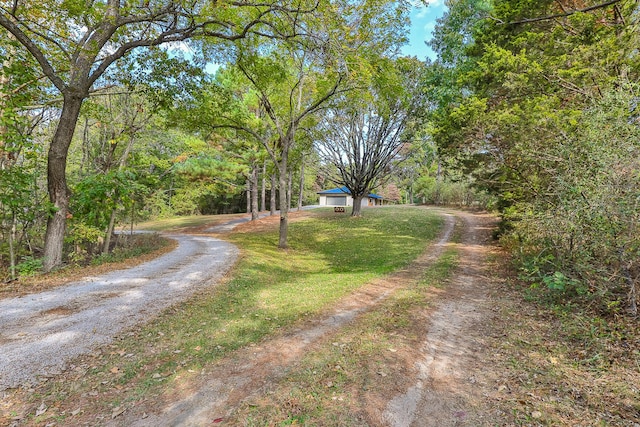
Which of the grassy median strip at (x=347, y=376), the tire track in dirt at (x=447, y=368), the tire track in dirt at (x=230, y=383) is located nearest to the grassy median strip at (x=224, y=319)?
the tire track in dirt at (x=230, y=383)

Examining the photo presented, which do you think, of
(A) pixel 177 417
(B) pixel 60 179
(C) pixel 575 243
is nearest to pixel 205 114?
(B) pixel 60 179

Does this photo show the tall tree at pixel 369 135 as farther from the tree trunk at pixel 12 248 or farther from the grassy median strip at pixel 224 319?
the tree trunk at pixel 12 248

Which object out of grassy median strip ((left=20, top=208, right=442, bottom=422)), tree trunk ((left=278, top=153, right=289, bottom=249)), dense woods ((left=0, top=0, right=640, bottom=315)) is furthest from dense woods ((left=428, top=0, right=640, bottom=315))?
tree trunk ((left=278, top=153, right=289, bottom=249))

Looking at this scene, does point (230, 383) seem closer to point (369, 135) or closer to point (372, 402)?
point (372, 402)

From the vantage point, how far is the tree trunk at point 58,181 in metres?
8.05

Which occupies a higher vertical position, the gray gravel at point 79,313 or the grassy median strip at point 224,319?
the gray gravel at point 79,313

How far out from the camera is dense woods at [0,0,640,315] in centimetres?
530

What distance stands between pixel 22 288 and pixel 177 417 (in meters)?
6.52

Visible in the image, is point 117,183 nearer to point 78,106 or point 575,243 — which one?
point 78,106

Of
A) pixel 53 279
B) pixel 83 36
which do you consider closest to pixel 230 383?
pixel 53 279

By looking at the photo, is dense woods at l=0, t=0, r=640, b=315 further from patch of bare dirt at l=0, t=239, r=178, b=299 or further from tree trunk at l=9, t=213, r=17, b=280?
patch of bare dirt at l=0, t=239, r=178, b=299

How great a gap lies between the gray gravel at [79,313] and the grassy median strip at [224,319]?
40 centimetres

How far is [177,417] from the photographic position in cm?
309

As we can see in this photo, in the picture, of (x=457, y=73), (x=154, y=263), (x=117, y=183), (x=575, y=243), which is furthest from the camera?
(x=457, y=73)
